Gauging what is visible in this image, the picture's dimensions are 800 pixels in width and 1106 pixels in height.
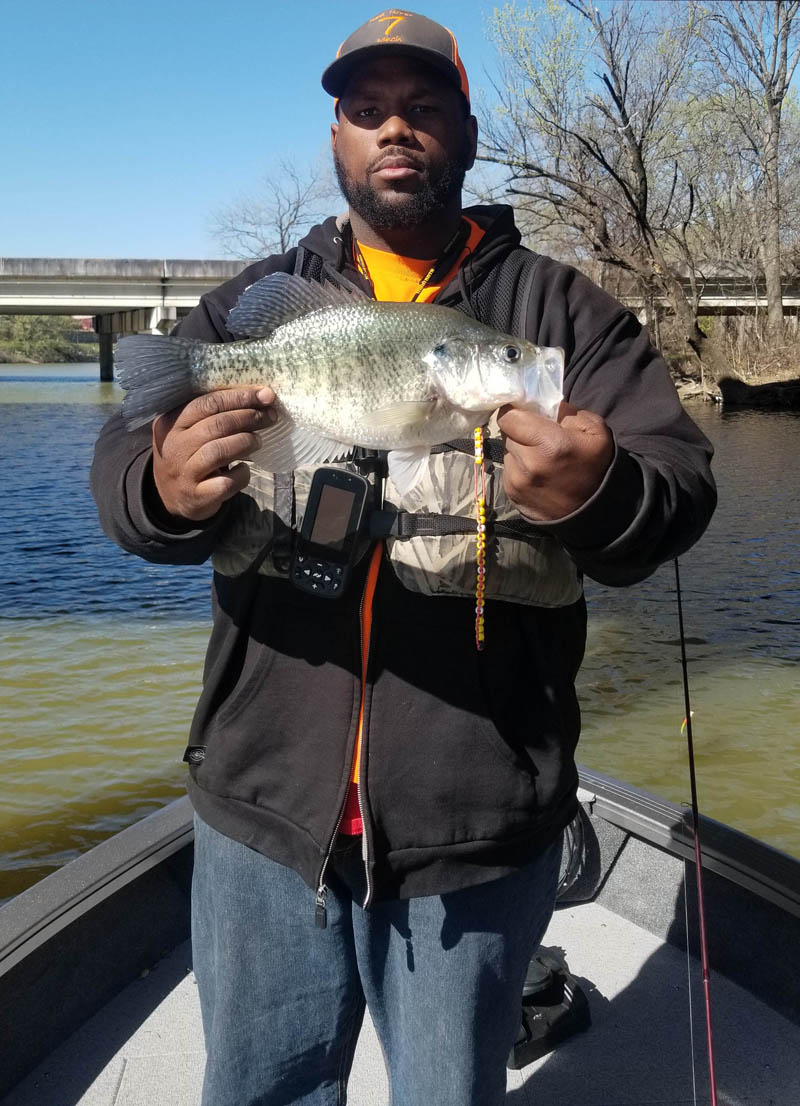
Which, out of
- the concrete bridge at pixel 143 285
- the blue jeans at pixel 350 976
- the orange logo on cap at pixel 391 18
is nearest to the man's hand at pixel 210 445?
the blue jeans at pixel 350 976

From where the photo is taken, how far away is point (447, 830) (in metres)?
2.21

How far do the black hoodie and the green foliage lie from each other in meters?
114

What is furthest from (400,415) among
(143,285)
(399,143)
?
(143,285)

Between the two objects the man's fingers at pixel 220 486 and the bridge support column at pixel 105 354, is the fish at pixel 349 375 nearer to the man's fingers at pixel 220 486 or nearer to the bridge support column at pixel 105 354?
the man's fingers at pixel 220 486

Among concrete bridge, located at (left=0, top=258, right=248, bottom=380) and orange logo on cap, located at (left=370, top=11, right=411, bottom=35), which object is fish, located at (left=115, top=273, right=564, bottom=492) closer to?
orange logo on cap, located at (left=370, top=11, right=411, bottom=35)

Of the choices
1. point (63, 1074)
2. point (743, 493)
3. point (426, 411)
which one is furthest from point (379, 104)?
point (743, 493)

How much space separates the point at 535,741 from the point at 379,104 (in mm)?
1655

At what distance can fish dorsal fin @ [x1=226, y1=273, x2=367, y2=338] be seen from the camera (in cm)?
226

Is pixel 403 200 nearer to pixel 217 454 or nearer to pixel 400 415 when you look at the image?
pixel 400 415

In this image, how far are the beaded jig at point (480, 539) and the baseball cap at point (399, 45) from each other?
3.13 feet

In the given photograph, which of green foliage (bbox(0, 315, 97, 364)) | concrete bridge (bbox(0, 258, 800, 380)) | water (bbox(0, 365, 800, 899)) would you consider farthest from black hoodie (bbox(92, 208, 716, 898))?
green foliage (bbox(0, 315, 97, 364))

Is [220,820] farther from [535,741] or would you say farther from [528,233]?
[528,233]

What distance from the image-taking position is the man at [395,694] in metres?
Result: 2.20

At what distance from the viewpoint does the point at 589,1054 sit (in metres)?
3.81
